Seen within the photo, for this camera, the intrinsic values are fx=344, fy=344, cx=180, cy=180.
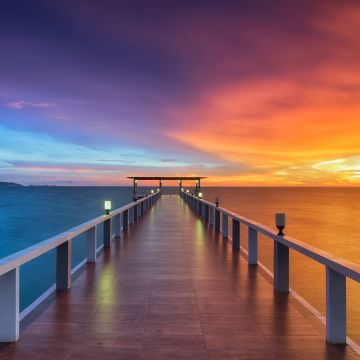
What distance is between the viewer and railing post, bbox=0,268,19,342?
10.4ft

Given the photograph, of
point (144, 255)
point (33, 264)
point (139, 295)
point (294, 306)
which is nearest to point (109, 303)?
point (139, 295)

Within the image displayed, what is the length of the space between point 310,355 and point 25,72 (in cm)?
1481

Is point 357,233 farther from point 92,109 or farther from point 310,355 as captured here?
point 310,355

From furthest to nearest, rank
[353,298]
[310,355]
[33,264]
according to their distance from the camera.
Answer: [33,264] → [353,298] → [310,355]

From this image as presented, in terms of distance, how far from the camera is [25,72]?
14289 mm

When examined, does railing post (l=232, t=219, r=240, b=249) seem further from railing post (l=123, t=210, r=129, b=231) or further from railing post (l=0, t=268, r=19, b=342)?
railing post (l=0, t=268, r=19, b=342)

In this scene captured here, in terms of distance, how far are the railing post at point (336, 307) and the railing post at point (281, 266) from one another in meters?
1.47

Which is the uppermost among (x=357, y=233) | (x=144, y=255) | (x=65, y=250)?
(x=65, y=250)

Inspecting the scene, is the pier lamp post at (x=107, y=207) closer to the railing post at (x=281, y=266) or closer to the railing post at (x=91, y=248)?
the railing post at (x=91, y=248)

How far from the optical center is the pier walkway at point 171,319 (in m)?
3.14

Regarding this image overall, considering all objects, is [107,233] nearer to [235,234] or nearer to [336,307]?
[235,234]

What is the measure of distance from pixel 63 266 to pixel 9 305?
1774mm

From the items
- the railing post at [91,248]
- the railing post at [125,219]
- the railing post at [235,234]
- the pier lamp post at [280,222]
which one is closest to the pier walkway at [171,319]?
the railing post at [91,248]

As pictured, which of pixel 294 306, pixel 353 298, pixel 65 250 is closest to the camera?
pixel 294 306
